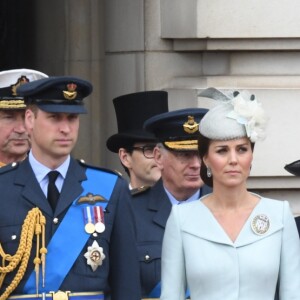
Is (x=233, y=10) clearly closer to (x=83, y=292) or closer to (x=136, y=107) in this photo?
(x=136, y=107)

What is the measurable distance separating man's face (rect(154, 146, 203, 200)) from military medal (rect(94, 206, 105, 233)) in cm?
69

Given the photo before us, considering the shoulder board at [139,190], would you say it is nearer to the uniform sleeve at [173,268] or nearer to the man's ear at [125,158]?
the man's ear at [125,158]

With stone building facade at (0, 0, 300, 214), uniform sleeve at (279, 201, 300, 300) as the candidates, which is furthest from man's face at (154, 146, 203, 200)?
stone building facade at (0, 0, 300, 214)

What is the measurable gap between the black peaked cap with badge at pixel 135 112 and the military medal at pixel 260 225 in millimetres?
2046

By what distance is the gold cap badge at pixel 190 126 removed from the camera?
26.8 ft

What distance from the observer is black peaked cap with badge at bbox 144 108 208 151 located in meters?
8.10

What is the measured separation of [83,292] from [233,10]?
3.04 m

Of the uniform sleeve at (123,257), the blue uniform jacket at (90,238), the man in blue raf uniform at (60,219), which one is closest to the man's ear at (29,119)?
the man in blue raf uniform at (60,219)

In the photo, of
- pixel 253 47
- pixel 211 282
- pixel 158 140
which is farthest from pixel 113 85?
pixel 211 282

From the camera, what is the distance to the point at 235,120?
7.10 meters

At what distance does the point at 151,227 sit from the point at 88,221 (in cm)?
75

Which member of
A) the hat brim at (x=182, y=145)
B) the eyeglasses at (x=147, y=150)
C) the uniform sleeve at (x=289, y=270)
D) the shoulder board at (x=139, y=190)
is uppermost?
the hat brim at (x=182, y=145)

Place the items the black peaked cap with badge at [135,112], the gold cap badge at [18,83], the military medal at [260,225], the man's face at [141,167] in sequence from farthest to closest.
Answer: the black peaked cap with badge at [135,112], the man's face at [141,167], the gold cap badge at [18,83], the military medal at [260,225]

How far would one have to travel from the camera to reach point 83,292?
23.8 ft
